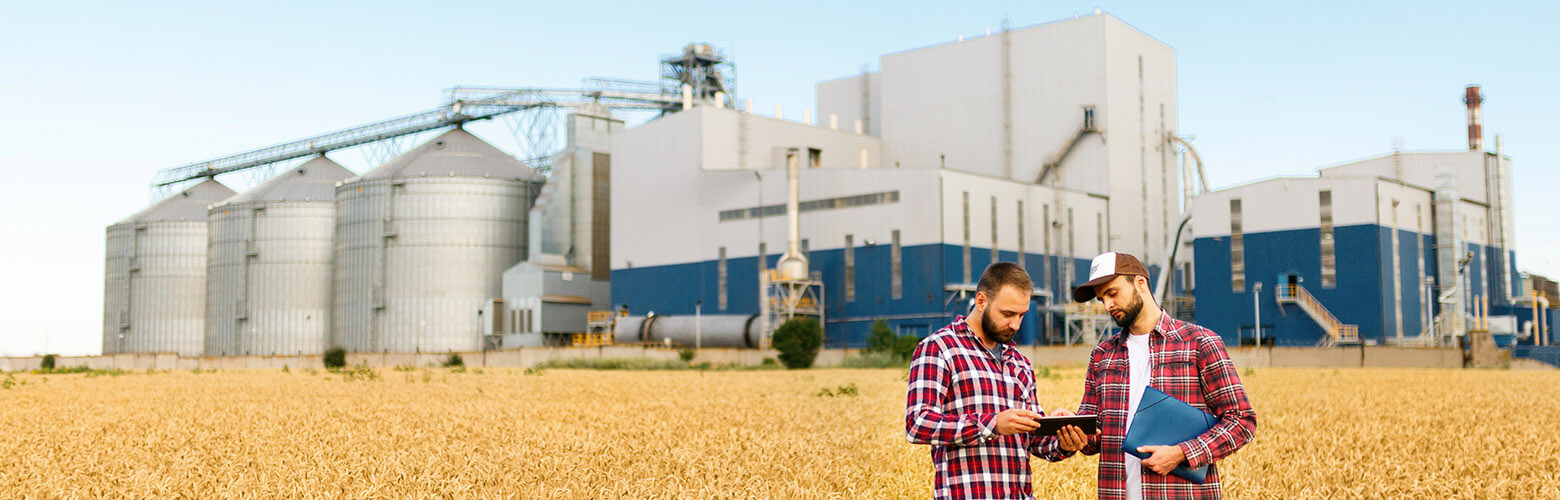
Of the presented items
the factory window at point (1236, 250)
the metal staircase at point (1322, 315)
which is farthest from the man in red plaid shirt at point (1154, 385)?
the factory window at point (1236, 250)

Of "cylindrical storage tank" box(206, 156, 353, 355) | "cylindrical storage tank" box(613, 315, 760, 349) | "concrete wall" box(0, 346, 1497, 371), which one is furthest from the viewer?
"cylindrical storage tank" box(206, 156, 353, 355)

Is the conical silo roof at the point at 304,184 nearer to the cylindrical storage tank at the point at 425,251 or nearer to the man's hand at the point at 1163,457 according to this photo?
the cylindrical storage tank at the point at 425,251

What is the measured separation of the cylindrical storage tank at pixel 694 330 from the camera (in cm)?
6462

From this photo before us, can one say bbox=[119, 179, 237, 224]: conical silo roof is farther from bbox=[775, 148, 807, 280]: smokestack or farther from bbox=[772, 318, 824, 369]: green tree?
bbox=[772, 318, 824, 369]: green tree

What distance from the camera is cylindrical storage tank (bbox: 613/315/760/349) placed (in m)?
64.6

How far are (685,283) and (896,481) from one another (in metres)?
60.0

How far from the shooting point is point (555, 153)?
80000 mm

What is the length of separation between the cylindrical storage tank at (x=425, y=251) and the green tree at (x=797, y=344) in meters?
28.7

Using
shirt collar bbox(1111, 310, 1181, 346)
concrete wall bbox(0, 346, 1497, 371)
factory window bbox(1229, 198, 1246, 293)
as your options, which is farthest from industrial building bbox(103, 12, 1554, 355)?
shirt collar bbox(1111, 310, 1181, 346)

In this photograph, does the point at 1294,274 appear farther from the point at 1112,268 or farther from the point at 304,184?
the point at 304,184

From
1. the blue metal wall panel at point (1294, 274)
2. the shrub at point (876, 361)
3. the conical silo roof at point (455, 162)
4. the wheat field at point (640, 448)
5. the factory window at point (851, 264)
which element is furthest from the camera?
the conical silo roof at point (455, 162)

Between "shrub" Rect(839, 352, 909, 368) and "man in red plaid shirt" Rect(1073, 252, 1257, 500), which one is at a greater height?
"man in red plaid shirt" Rect(1073, 252, 1257, 500)

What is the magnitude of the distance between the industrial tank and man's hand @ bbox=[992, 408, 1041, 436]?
58.6 meters

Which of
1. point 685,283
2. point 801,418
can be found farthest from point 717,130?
point 801,418
